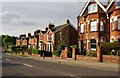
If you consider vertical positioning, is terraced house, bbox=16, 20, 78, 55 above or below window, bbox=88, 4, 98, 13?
below

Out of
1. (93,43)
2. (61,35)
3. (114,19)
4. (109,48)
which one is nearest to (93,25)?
(93,43)

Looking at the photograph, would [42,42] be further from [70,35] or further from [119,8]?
[119,8]

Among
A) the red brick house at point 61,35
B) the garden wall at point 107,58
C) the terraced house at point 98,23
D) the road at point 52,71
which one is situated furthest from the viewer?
the red brick house at point 61,35

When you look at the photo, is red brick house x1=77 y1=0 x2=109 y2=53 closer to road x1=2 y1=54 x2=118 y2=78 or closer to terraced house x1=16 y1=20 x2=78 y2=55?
terraced house x1=16 y1=20 x2=78 y2=55

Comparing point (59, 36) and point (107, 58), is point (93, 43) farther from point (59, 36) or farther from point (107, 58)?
point (59, 36)

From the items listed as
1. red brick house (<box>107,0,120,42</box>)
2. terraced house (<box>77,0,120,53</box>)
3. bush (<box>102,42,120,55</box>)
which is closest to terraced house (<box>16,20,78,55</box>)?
terraced house (<box>77,0,120,53</box>)

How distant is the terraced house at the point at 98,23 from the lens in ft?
128

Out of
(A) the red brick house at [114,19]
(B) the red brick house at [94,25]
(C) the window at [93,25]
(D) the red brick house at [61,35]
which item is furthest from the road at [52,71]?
(D) the red brick house at [61,35]

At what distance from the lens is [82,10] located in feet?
150

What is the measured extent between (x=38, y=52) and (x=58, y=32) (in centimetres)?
860

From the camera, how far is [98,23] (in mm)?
41188

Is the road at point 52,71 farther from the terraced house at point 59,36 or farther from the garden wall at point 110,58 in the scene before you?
the terraced house at point 59,36

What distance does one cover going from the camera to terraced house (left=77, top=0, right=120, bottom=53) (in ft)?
128

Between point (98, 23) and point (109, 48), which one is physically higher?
point (98, 23)
